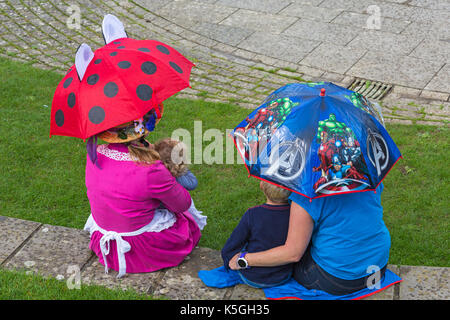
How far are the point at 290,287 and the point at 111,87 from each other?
1702 millimetres

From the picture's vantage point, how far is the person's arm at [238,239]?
11.8 feet

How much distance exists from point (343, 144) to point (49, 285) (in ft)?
7.01

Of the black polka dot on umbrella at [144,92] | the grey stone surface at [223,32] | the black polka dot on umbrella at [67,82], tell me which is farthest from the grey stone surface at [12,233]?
the grey stone surface at [223,32]

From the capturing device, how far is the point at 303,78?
7238mm

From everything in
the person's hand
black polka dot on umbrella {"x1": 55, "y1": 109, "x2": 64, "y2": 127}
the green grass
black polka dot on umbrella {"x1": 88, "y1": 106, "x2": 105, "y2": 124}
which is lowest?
the green grass

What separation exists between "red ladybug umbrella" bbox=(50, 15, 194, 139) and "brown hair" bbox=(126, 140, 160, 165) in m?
0.33

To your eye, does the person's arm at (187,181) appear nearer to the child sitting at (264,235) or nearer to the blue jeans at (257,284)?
the child sitting at (264,235)

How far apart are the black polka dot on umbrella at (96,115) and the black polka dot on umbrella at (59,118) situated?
31cm

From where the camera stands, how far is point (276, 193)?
11.3 feet

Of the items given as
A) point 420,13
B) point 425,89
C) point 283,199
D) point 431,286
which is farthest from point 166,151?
point 420,13

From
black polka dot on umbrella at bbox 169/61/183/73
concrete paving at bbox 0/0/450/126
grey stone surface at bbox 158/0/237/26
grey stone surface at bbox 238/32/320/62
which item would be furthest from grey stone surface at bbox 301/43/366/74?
black polka dot on umbrella at bbox 169/61/183/73

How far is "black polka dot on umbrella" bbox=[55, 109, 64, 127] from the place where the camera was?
3.59m

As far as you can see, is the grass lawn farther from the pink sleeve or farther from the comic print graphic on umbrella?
the comic print graphic on umbrella

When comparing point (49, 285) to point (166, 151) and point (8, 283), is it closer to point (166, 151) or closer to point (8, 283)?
point (8, 283)
